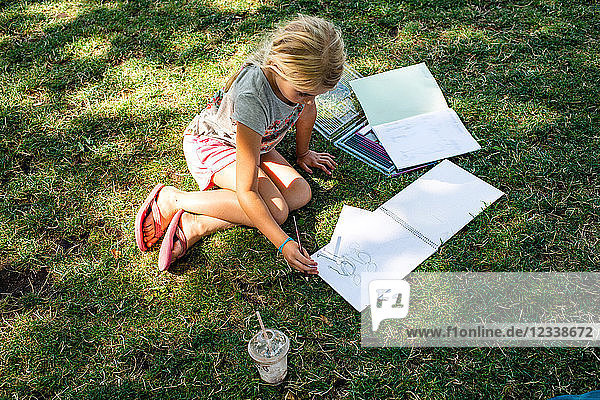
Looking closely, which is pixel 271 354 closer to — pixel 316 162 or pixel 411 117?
pixel 316 162

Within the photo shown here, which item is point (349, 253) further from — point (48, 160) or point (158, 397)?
point (48, 160)

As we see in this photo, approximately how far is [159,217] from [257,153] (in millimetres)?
521

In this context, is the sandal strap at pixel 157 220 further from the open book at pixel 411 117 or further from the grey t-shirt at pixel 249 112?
the open book at pixel 411 117

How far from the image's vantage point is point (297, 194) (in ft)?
6.88

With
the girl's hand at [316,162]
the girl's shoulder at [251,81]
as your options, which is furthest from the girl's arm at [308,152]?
the girl's shoulder at [251,81]

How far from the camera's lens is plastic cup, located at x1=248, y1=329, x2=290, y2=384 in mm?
1569

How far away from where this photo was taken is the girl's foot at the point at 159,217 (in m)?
1.99

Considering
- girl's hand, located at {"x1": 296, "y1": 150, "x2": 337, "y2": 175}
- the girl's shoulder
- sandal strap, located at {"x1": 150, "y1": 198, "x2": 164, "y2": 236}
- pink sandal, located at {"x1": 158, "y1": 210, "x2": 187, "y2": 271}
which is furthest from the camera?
girl's hand, located at {"x1": 296, "y1": 150, "x2": 337, "y2": 175}

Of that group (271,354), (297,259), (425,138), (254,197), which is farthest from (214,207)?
(425,138)

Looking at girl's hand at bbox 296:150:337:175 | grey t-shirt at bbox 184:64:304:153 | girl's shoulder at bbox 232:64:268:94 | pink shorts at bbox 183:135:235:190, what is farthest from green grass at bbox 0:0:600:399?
girl's shoulder at bbox 232:64:268:94

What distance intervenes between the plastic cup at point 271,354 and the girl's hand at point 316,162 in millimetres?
858

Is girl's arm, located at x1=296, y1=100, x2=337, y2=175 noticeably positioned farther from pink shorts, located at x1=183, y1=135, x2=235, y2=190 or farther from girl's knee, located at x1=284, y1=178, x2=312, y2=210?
pink shorts, located at x1=183, y1=135, x2=235, y2=190

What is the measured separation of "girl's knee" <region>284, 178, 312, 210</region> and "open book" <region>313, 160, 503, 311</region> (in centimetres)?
17

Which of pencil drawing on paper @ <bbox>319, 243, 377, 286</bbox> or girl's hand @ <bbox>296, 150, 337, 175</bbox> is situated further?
girl's hand @ <bbox>296, 150, 337, 175</bbox>
